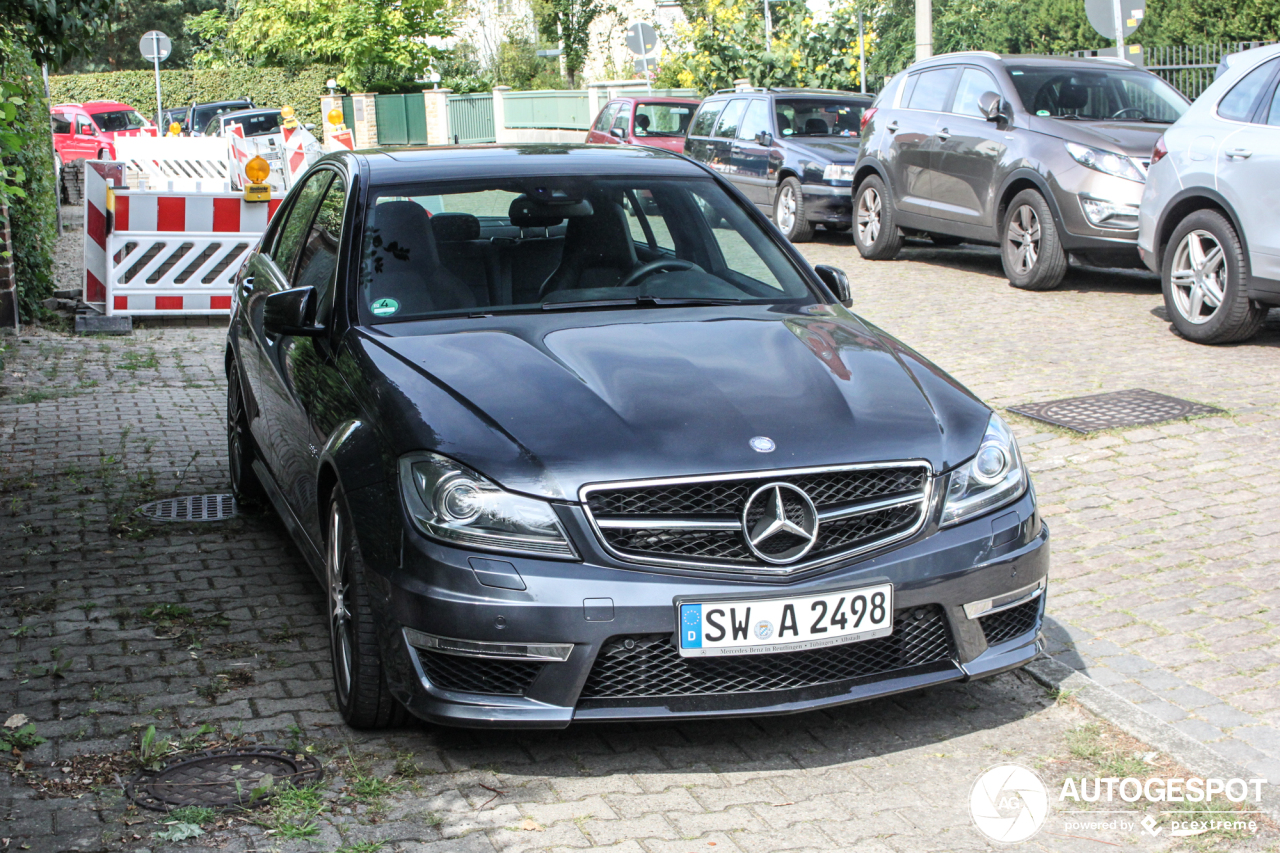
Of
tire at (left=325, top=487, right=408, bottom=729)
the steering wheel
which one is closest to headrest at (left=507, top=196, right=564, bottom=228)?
the steering wheel

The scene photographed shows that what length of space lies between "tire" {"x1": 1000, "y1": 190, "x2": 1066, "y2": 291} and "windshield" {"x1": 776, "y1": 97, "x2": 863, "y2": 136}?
5.27m

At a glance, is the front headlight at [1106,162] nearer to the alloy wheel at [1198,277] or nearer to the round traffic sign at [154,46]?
the alloy wheel at [1198,277]

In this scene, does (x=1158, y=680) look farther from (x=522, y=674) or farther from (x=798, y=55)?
(x=798, y=55)

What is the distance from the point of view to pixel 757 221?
5457mm

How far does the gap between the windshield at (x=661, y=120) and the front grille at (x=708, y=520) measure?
19004 millimetres

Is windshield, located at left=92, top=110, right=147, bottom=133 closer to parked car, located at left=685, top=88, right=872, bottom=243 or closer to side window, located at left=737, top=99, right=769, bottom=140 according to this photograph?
parked car, located at left=685, top=88, right=872, bottom=243

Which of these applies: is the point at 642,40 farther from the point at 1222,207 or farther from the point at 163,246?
the point at 1222,207

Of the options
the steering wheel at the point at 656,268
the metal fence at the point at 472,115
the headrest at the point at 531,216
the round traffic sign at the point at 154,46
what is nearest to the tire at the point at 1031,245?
the steering wheel at the point at 656,268

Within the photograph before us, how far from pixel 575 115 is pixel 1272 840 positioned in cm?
4114

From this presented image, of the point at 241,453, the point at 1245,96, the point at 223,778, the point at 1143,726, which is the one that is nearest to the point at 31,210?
the point at 241,453

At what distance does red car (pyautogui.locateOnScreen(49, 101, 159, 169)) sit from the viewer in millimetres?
33000

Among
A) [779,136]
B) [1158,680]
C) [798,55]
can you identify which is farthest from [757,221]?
[798,55]

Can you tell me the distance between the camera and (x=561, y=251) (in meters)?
5.07

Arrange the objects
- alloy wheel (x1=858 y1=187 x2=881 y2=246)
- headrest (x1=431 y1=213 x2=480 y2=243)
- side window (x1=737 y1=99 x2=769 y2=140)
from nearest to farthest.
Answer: headrest (x1=431 y1=213 x2=480 y2=243), alloy wheel (x1=858 y1=187 x2=881 y2=246), side window (x1=737 y1=99 x2=769 y2=140)
